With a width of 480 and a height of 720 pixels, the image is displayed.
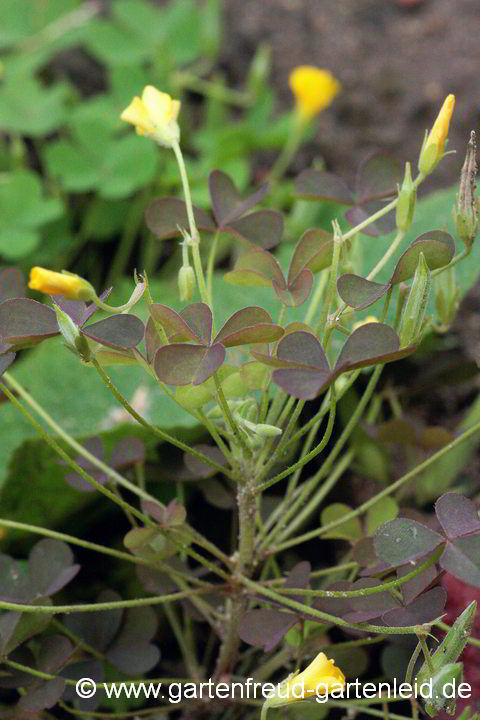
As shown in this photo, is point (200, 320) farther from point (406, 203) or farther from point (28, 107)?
point (28, 107)

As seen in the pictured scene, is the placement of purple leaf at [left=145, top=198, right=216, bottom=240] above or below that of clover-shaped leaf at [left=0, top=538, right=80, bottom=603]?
above

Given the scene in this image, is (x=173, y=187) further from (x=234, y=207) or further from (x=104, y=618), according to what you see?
(x=104, y=618)

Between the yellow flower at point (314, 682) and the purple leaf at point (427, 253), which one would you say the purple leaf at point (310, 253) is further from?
the yellow flower at point (314, 682)

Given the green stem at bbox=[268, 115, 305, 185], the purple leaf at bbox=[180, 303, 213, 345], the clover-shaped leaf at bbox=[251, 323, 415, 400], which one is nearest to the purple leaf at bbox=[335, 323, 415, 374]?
the clover-shaped leaf at bbox=[251, 323, 415, 400]

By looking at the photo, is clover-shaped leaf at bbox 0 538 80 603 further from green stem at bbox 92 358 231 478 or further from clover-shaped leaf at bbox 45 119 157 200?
clover-shaped leaf at bbox 45 119 157 200

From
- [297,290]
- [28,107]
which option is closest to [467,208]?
[297,290]

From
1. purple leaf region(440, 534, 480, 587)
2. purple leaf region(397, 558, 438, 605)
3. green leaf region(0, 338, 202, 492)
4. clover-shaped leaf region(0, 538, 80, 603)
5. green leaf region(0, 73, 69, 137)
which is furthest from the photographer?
green leaf region(0, 73, 69, 137)

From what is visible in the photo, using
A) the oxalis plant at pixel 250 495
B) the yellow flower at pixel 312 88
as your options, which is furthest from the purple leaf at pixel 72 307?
the yellow flower at pixel 312 88
